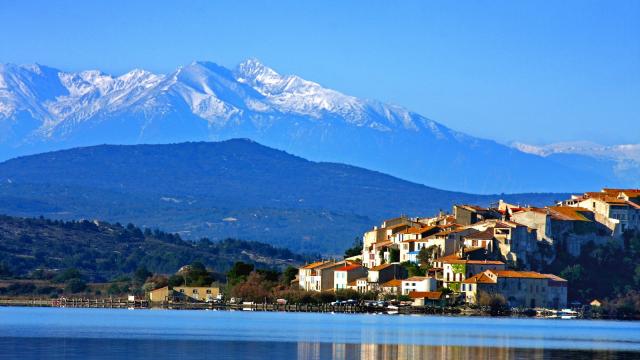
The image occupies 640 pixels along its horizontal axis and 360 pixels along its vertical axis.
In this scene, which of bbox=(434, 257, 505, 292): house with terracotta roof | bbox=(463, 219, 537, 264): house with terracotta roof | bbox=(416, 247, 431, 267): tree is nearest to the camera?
bbox=(434, 257, 505, 292): house with terracotta roof

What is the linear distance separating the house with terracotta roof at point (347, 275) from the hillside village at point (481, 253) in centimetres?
8

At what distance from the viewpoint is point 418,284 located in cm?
12388

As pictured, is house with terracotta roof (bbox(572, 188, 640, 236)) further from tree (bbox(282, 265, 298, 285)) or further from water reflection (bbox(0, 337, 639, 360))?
water reflection (bbox(0, 337, 639, 360))

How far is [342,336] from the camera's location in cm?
8488

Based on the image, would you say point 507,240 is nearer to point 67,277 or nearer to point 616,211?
point 616,211

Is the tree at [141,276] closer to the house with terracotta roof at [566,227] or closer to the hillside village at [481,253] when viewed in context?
the hillside village at [481,253]

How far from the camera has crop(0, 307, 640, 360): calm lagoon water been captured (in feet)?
229

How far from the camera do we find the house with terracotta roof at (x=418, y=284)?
405 feet

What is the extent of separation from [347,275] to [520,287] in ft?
50.3

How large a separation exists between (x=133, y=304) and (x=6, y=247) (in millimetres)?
63901

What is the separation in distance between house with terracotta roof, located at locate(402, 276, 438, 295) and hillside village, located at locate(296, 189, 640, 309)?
0.08m

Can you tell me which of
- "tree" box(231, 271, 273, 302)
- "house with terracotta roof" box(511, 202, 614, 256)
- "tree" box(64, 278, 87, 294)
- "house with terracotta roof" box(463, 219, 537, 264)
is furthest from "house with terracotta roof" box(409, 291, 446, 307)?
"tree" box(64, 278, 87, 294)

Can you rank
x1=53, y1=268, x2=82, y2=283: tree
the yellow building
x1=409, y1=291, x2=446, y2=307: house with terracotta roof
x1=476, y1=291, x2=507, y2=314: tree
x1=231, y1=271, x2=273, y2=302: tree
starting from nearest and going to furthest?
x1=476, y1=291, x2=507, y2=314: tree → x1=409, y1=291, x2=446, y2=307: house with terracotta roof → x1=231, y1=271, x2=273, y2=302: tree → the yellow building → x1=53, y1=268, x2=82, y2=283: tree

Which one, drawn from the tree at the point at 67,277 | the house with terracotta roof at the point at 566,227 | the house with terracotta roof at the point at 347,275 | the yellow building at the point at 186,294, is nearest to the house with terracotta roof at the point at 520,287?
the house with terracotta roof at the point at 566,227
